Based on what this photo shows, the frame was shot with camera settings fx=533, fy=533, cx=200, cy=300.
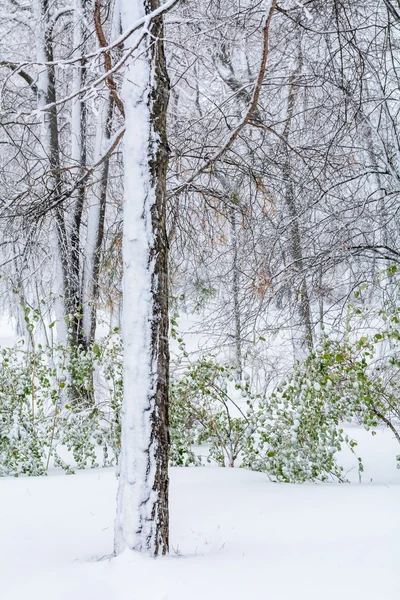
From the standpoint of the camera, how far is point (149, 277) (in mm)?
2713

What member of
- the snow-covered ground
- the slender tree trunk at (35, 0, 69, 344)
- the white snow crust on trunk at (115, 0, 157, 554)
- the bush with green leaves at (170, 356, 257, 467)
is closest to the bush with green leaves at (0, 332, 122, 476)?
the bush with green leaves at (170, 356, 257, 467)

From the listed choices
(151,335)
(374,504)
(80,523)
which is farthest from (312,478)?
(151,335)

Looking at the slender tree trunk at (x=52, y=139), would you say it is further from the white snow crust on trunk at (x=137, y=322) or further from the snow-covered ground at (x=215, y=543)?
the white snow crust on trunk at (x=137, y=322)

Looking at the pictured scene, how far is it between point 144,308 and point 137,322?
79mm

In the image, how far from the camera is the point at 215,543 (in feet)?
9.51

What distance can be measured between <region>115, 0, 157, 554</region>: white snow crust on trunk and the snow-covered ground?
21 cm

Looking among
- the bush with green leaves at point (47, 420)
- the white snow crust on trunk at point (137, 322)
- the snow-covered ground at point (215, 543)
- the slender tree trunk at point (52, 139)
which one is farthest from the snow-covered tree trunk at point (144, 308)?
the slender tree trunk at point (52, 139)

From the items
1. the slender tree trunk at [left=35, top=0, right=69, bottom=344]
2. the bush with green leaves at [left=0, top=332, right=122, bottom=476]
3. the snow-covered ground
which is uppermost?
the slender tree trunk at [left=35, top=0, right=69, bottom=344]

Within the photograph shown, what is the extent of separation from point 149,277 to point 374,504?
208 centimetres

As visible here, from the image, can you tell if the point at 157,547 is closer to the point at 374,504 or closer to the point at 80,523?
the point at 80,523

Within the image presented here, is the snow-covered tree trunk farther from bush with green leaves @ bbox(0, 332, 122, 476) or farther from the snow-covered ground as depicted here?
bush with green leaves @ bbox(0, 332, 122, 476)

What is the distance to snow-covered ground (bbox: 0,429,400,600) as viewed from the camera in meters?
2.31

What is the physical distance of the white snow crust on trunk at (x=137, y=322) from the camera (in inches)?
102

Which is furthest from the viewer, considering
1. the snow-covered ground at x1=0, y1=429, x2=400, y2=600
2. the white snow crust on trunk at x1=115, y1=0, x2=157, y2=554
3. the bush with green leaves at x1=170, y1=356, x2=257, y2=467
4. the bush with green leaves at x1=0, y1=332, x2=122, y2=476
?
the bush with green leaves at x1=170, y1=356, x2=257, y2=467
